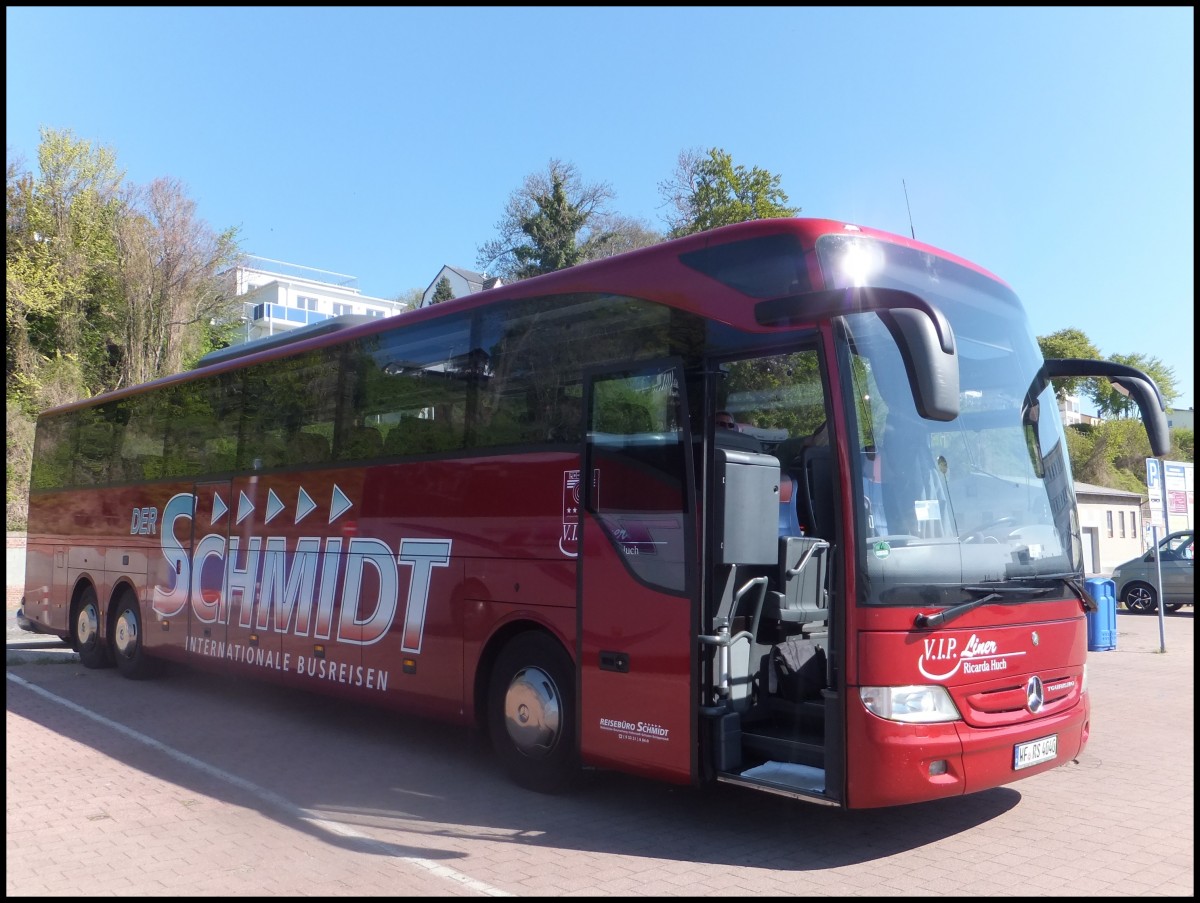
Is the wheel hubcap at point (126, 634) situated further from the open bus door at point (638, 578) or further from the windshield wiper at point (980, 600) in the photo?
the windshield wiper at point (980, 600)

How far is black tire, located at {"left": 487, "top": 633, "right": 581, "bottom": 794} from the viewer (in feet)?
23.5

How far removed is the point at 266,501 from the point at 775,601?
19.6 feet

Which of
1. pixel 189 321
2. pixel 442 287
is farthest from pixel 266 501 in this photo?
pixel 442 287

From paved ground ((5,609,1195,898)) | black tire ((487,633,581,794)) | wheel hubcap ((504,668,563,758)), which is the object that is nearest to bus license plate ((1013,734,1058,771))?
paved ground ((5,609,1195,898))

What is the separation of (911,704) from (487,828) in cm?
269

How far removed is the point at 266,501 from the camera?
1058 centimetres

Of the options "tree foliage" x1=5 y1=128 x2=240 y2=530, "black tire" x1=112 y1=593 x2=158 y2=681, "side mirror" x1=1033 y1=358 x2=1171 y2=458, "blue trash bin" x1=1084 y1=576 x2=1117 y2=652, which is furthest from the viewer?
"tree foliage" x1=5 y1=128 x2=240 y2=530

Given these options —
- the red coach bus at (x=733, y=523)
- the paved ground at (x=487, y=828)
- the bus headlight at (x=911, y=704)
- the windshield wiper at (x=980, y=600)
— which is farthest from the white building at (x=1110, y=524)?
the bus headlight at (x=911, y=704)

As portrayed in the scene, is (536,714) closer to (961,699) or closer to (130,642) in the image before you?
A: (961,699)

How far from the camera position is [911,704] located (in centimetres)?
562

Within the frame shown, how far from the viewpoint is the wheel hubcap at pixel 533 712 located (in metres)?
7.23

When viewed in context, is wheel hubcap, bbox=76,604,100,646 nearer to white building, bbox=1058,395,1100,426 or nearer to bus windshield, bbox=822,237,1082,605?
bus windshield, bbox=822,237,1082,605

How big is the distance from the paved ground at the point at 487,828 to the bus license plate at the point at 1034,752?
48 centimetres

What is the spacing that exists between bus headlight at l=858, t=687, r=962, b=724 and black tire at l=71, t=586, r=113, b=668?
11.1m
